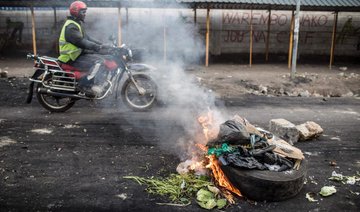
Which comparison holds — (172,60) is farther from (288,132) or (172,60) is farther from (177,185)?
(177,185)

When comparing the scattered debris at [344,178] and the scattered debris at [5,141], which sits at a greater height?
the scattered debris at [5,141]

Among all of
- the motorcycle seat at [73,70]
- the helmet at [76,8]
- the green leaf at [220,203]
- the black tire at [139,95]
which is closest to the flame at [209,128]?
the green leaf at [220,203]

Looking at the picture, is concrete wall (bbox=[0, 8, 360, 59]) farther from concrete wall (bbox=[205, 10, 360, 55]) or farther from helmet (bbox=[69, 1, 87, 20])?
helmet (bbox=[69, 1, 87, 20])

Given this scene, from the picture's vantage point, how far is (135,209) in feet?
12.5

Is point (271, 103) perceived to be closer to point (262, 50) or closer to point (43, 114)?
point (43, 114)

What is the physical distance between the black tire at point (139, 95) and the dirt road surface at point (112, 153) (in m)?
0.25

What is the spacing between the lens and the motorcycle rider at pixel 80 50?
7.02 meters

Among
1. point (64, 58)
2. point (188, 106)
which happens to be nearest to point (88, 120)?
point (64, 58)

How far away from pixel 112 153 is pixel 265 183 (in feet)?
8.50

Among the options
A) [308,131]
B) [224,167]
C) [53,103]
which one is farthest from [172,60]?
[224,167]

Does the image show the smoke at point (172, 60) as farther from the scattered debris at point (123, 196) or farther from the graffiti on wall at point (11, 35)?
the graffiti on wall at point (11, 35)

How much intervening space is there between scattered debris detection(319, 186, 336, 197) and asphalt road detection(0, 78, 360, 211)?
0.06 metres

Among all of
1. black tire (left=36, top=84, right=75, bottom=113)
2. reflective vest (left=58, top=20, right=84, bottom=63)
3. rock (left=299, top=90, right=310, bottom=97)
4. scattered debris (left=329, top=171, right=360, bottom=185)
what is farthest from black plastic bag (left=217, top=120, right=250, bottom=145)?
rock (left=299, top=90, right=310, bottom=97)

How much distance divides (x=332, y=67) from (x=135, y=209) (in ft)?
50.7
